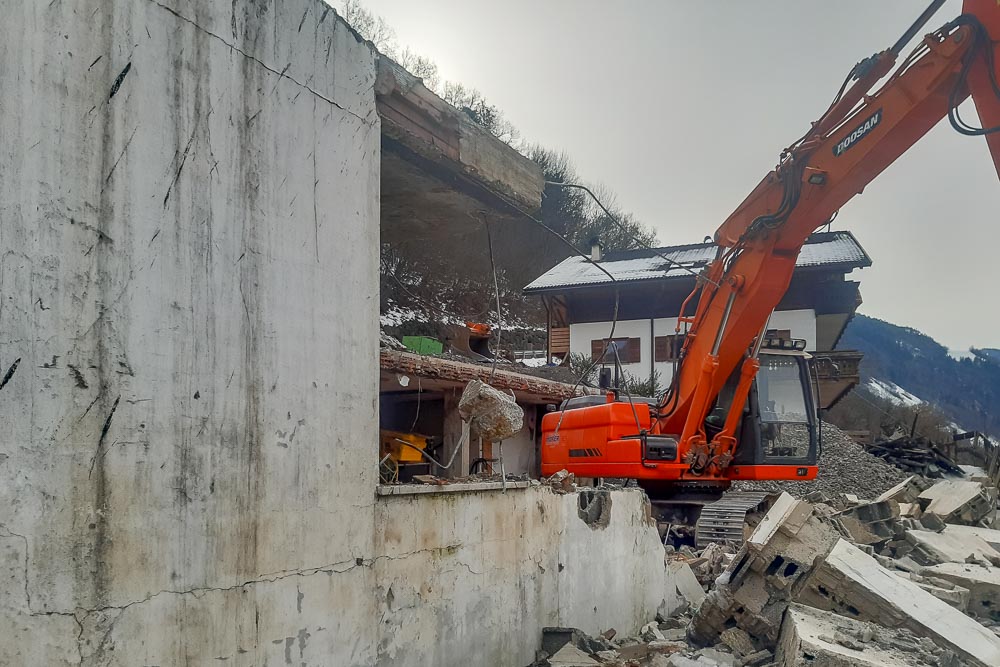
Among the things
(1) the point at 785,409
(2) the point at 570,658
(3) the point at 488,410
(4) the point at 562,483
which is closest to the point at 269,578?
(3) the point at 488,410

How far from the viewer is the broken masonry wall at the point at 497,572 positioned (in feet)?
14.4

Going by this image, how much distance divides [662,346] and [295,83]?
20554 millimetres

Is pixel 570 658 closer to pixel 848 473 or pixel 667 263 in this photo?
pixel 848 473

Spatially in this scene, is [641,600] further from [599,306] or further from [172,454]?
[599,306]

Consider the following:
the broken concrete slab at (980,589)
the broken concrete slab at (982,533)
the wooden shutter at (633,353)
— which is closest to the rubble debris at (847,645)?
the broken concrete slab at (980,589)

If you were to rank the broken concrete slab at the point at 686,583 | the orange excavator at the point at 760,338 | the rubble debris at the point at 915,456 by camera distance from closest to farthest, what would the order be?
the orange excavator at the point at 760,338
the broken concrete slab at the point at 686,583
the rubble debris at the point at 915,456

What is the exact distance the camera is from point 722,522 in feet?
39.9

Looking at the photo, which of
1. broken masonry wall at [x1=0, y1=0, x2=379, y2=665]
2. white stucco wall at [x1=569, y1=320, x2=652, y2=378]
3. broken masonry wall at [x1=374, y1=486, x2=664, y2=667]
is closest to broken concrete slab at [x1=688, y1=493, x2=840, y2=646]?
broken masonry wall at [x1=374, y1=486, x2=664, y2=667]

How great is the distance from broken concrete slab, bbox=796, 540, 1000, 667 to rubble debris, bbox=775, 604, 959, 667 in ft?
0.72

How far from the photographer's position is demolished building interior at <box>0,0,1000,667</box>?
9.02ft

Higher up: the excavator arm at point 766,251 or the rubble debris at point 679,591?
the excavator arm at point 766,251

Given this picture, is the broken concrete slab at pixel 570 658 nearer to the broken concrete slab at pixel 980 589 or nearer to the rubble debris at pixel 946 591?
the rubble debris at pixel 946 591

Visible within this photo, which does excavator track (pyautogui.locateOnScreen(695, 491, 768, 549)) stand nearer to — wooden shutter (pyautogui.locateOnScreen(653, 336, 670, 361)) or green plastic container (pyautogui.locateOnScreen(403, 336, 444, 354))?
green plastic container (pyautogui.locateOnScreen(403, 336, 444, 354))

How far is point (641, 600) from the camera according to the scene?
303 inches
